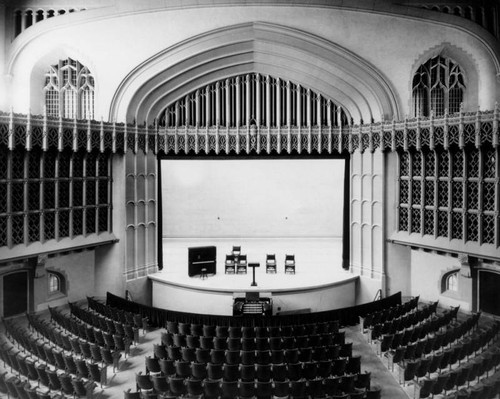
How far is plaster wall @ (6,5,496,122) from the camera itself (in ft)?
60.5

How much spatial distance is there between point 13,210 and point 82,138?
3.80 m

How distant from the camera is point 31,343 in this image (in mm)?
12773

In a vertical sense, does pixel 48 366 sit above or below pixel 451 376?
below

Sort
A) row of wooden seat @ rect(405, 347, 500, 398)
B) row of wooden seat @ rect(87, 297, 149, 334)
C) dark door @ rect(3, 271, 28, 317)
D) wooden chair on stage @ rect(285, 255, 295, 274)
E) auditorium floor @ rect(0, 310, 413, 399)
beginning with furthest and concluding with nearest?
wooden chair on stage @ rect(285, 255, 295, 274), dark door @ rect(3, 271, 28, 317), row of wooden seat @ rect(87, 297, 149, 334), auditorium floor @ rect(0, 310, 413, 399), row of wooden seat @ rect(405, 347, 500, 398)

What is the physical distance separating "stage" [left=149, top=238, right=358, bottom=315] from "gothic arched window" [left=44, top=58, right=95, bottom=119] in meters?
8.17

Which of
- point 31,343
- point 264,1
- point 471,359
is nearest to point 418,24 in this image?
point 264,1

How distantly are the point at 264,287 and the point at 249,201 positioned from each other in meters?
8.30

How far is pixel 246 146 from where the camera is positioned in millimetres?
19766

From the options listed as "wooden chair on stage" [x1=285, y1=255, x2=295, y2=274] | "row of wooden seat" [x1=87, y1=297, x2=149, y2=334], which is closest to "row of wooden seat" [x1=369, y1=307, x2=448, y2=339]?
"wooden chair on stage" [x1=285, y1=255, x2=295, y2=274]

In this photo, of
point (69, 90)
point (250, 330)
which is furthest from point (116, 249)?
point (250, 330)

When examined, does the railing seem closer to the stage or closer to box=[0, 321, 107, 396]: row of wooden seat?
the stage

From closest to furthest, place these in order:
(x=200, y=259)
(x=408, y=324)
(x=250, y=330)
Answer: (x=250, y=330), (x=408, y=324), (x=200, y=259)

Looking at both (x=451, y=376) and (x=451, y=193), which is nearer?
(x=451, y=376)

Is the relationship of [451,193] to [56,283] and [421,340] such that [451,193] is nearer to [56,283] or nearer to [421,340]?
[421,340]
